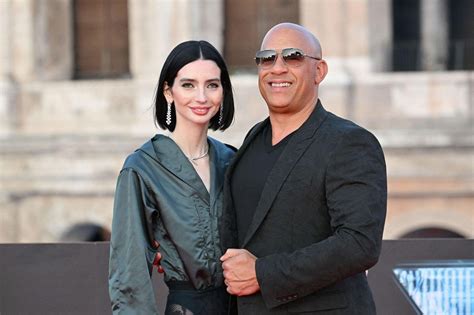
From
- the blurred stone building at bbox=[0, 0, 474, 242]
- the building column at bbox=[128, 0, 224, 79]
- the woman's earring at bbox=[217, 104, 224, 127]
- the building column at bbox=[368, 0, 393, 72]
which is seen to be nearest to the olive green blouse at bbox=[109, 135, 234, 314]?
the woman's earring at bbox=[217, 104, 224, 127]

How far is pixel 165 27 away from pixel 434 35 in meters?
3.73

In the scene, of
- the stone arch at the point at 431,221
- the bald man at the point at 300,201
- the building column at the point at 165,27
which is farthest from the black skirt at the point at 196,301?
the building column at the point at 165,27

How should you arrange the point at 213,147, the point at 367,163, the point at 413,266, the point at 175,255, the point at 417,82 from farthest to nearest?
1. the point at 417,82
2. the point at 413,266
3. the point at 213,147
4. the point at 175,255
5. the point at 367,163

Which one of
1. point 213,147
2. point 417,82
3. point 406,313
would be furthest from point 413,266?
point 417,82

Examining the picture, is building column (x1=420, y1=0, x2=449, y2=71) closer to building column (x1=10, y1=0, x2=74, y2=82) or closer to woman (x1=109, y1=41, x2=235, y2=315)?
building column (x1=10, y1=0, x2=74, y2=82)

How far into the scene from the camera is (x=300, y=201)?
347cm

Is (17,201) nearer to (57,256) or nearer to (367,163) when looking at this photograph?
(57,256)

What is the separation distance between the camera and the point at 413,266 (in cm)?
493

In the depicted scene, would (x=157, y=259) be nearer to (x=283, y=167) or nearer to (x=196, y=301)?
(x=196, y=301)

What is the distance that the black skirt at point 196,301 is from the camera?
3.80m

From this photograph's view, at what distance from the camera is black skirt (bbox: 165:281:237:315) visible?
3805 millimetres

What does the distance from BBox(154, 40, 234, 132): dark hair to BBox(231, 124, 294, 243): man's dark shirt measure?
40 cm

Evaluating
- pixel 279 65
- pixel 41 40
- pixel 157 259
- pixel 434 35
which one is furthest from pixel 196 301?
pixel 41 40

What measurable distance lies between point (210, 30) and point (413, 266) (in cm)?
1120
